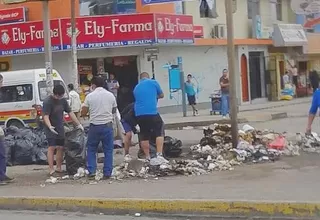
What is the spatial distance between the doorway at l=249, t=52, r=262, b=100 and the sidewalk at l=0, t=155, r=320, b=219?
2751cm

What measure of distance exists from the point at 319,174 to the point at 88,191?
147 inches

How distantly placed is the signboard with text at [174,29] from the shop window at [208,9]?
3.10 m

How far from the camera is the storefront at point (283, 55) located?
40.9 meters

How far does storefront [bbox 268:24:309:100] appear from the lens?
40.9m

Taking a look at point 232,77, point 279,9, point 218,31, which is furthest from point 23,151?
point 279,9

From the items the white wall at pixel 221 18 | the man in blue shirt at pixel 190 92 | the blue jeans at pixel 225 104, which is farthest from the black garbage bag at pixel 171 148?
the white wall at pixel 221 18

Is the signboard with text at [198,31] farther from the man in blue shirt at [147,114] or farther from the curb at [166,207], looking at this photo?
the curb at [166,207]

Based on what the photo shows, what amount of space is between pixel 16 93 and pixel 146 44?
823 cm

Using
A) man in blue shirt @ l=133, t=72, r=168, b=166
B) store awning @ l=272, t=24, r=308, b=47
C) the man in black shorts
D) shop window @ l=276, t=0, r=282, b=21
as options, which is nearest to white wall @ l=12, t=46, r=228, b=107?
store awning @ l=272, t=24, r=308, b=47

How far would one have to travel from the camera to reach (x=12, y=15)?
32000mm

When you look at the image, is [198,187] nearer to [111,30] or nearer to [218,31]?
[111,30]

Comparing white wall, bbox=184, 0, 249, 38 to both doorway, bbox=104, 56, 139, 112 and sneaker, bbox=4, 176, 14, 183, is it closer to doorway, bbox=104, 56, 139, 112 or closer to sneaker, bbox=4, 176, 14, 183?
doorway, bbox=104, 56, 139, 112

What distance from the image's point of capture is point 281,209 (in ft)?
29.3

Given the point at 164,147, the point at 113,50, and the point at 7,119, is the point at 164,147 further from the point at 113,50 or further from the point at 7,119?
the point at 113,50
